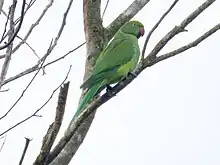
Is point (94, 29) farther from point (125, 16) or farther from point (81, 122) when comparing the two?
point (81, 122)

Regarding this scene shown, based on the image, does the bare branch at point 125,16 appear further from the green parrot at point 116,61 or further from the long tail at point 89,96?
the long tail at point 89,96

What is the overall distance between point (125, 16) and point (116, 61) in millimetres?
514

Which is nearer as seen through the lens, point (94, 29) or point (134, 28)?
point (94, 29)

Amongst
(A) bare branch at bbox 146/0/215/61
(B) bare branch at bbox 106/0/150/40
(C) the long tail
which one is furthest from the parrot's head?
(A) bare branch at bbox 146/0/215/61

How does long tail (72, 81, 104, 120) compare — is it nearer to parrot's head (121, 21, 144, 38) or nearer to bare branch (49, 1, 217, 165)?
bare branch (49, 1, 217, 165)

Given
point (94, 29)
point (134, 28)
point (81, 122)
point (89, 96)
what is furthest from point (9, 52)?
point (134, 28)

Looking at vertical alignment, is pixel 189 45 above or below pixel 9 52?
below

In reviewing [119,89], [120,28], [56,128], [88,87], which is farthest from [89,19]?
[56,128]

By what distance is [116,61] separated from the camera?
3119mm

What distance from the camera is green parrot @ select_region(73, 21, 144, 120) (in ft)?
9.04

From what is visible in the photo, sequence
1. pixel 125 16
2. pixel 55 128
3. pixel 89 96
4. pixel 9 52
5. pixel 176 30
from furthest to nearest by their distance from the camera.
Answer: pixel 125 16
pixel 89 96
pixel 9 52
pixel 176 30
pixel 55 128

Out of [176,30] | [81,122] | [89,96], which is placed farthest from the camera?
[89,96]

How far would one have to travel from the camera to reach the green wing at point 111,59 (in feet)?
9.26

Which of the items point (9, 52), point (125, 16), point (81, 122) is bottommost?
point (81, 122)
